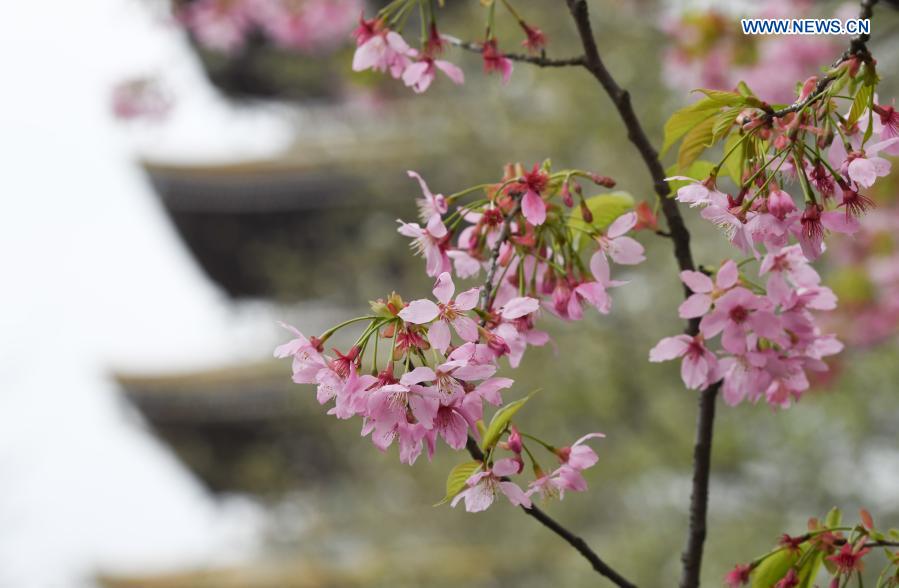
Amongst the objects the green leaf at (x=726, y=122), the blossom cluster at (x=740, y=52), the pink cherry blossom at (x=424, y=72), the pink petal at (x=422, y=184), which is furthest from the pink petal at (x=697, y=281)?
the blossom cluster at (x=740, y=52)

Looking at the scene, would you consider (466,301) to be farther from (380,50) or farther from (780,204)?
(380,50)

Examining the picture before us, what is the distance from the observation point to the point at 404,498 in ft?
18.7

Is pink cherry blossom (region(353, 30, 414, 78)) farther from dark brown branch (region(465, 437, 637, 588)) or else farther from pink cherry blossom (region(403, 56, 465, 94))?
dark brown branch (region(465, 437, 637, 588))

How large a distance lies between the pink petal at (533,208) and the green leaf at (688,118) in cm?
12

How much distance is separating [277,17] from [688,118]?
2237 millimetres

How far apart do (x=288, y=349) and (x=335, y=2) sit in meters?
2.28

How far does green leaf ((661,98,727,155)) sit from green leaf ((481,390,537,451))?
0.84 feet

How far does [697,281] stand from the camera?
782mm

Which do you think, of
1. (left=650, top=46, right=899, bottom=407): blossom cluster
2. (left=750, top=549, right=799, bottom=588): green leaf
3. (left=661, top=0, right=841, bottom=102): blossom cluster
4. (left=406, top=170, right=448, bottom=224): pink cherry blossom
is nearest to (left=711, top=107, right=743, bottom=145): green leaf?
(left=650, top=46, right=899, bottom=407): blossom cluster

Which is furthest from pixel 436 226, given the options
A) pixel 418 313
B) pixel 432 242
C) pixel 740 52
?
pixel 740 52

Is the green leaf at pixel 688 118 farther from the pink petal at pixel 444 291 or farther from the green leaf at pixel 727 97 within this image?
the pink petal at pixel 444 291

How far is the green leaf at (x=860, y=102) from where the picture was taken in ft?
2.40

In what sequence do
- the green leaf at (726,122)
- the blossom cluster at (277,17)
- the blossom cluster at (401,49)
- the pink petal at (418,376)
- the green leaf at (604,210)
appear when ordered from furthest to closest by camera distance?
the blossom cluster at (277,17)
the blossom cluster at (401,49)
the green leaf at (604,210)
the green leaf at (726,122)
the pink petal at (418,376)

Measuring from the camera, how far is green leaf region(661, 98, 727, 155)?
0.81 m
